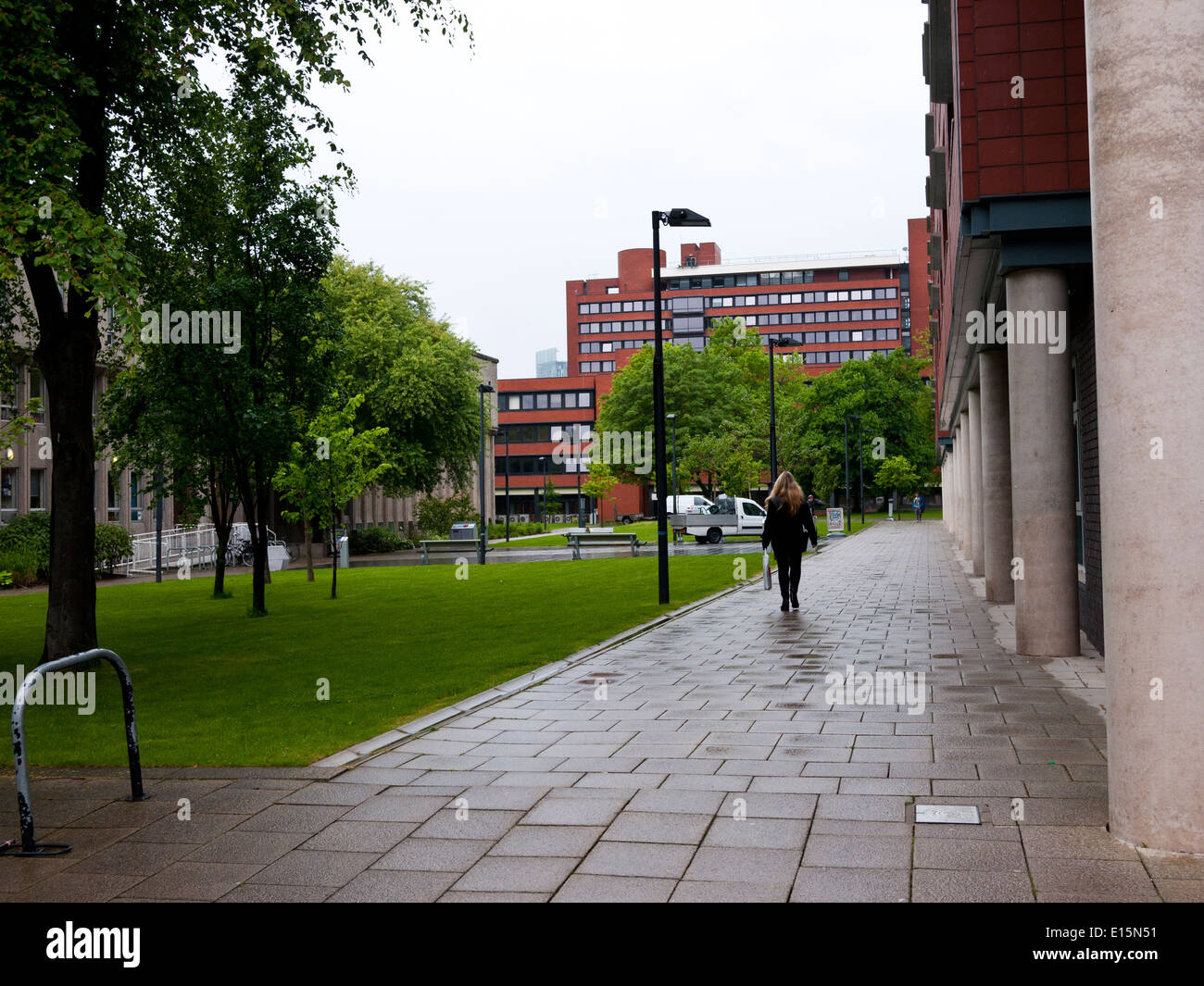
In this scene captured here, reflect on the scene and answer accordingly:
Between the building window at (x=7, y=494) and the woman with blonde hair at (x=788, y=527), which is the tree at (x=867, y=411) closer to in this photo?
the building window at (x=7, y=494)

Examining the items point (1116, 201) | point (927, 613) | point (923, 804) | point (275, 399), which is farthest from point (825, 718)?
point (275, 399)

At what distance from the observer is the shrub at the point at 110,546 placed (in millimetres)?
33031

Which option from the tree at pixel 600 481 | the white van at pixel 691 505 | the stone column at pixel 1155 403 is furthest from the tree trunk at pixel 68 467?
the tree at pixel 600 481

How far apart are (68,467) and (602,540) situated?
1047 inches

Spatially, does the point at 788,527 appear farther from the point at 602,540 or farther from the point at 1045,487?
the point at 602,540

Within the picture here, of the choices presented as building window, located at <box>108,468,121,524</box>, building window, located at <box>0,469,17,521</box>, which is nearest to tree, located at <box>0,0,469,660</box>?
building window, located at <box>0,469,17,521</box>

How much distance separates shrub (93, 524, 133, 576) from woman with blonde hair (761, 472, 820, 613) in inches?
924

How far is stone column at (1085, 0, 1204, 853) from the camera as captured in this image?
15.2 ft

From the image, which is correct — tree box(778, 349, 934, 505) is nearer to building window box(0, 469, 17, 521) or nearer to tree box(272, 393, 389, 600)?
building window box(0, 469, 17, 521)

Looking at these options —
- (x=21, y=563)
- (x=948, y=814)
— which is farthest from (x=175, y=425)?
(x=948, y=814)

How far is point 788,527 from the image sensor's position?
16.0 meters

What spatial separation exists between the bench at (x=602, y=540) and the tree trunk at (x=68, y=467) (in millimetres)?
22846
